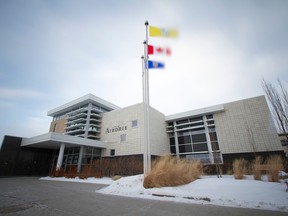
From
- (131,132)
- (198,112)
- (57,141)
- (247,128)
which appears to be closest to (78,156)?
(57,141)

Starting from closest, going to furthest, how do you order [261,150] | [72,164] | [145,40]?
[145,40], [261,150], [72,164]

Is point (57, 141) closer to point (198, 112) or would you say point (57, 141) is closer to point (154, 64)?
point (154, 64)

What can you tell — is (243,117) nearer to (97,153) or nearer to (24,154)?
(97,153)

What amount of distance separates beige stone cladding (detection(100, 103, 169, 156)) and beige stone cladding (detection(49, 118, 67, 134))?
10.4m

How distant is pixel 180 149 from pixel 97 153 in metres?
13.1

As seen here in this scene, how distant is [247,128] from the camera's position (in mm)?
17391

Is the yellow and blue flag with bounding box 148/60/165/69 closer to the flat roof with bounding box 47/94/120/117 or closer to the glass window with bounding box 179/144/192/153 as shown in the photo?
the glass window with bounding box 179/144/192/153

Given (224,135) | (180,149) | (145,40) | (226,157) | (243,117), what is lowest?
(226,157)

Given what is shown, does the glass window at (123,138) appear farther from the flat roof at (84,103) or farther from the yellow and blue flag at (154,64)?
the yellow and blue flag at (154,64)

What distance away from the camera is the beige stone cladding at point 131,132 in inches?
796

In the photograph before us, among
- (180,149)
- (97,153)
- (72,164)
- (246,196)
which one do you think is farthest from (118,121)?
(246,196)

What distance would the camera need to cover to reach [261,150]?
52.4ft

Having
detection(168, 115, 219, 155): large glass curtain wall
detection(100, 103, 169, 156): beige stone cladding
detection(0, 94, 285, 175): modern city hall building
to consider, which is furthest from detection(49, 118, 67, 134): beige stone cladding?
detection(168, 115, 219, 155): large glass curtain wall

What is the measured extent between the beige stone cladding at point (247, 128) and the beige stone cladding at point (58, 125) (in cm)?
2857
